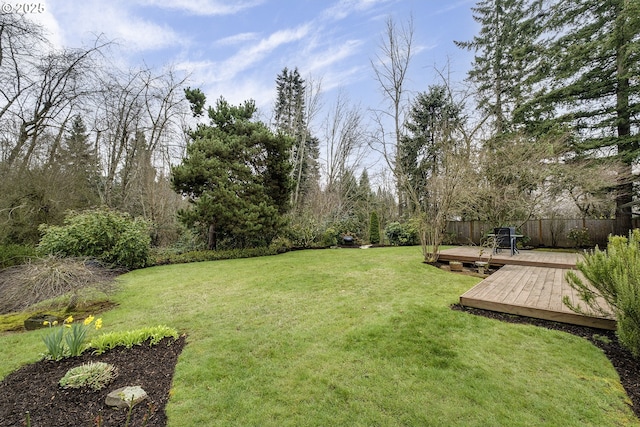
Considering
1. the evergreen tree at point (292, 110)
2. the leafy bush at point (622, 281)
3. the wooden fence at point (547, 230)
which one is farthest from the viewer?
the evergreen tree at point (292, 110)

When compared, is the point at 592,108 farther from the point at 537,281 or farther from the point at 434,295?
the point at 434,295

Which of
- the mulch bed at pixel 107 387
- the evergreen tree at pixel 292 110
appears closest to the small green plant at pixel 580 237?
the mulch bed at pixel 107 387

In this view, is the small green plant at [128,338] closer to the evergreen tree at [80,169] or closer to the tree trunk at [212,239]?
the tree trunk at [212,239]

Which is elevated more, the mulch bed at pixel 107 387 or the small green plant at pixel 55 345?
the small green plant at pixel 55 345

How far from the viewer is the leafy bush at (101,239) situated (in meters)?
6.86

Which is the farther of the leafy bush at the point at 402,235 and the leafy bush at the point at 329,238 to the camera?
the leafy bush at the point at 329,238

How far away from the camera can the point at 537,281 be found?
502cm

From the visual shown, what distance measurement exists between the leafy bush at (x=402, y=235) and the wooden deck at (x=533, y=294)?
19.5 ft

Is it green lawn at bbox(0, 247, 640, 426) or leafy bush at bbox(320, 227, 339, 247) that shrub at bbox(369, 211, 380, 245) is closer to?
leafy bush at bbox(320, 227, 339, 247)

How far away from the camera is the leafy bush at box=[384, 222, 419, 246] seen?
12399 millimetres

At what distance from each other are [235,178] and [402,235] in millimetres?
8098

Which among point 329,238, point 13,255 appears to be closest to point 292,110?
point 329,238

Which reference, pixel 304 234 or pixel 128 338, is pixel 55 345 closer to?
pixel 128 338

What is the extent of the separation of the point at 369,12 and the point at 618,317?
9857mm
